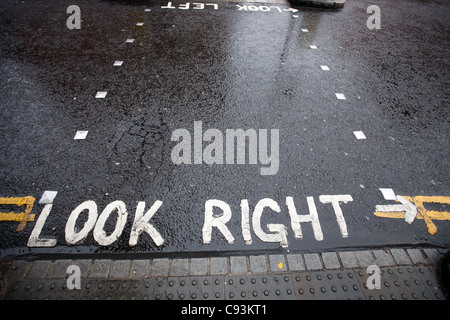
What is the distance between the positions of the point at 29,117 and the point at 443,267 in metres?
6.37

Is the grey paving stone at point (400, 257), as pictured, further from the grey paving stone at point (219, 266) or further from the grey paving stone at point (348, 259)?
the grey paving stone at point (219, 266)

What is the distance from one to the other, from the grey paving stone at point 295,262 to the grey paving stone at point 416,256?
4.34 ft

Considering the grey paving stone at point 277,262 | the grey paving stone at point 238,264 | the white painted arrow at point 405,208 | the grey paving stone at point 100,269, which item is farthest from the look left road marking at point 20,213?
the white painted arrow at point 405,208

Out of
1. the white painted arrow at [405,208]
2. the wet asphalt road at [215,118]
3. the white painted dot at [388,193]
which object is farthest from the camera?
the white painted dot at [388,193]

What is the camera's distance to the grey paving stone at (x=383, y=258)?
2918mm

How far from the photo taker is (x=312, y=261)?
2.90m

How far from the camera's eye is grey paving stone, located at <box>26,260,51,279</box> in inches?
106

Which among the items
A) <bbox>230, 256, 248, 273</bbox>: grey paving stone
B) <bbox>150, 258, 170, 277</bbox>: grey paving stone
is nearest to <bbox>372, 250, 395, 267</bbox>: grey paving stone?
<bbox>230, 256, 248, 273</bbox>: grey paving stone

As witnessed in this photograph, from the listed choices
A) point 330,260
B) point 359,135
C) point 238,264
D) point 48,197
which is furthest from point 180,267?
point 359,135

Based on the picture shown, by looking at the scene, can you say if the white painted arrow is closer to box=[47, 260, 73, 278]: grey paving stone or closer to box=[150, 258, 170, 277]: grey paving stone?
box=[150, 258, 170, 277]: grey paving stone

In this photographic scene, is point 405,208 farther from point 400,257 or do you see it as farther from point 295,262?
point 295,262

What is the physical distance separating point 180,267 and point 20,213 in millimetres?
2173

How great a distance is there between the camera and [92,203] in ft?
10.8
